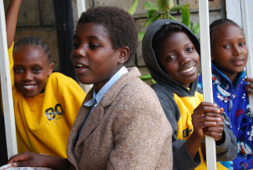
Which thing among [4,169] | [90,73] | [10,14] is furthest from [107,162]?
[10,14]

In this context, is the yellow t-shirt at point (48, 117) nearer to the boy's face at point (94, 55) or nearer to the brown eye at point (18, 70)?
the brown eye at point (18, 70)

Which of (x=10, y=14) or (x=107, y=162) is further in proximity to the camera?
(x=10, y=14)

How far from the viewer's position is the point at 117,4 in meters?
3.32

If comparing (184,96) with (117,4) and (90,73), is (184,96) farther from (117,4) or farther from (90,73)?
(117,4)

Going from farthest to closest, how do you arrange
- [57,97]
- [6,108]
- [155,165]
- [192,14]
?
[192,14], [57,97], [6,108], [155,165]

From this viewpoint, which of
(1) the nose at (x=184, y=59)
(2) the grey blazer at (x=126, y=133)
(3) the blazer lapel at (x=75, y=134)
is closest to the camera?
(2) the grey blazer at (x=126, y=133)

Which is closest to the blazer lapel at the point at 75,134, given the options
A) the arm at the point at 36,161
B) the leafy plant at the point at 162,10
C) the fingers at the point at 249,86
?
the arm at the point at 36,161

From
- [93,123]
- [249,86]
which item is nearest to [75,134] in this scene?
[93,123]

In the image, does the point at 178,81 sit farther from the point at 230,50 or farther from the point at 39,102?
the point at 39,102

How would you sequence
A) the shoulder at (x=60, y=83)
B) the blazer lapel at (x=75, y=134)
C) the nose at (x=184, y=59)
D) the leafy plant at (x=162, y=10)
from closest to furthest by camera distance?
the blazer lapel at (x=75, y=134) → the nose at (x=184, y=59) → the shoulder at (x=60, y=83) → the leafy plant at (x=162, y=10)

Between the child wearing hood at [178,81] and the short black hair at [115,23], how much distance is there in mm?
262

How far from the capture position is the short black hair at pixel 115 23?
1.58 m

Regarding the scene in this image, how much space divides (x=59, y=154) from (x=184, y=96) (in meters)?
0.89

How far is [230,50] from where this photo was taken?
2.16m
